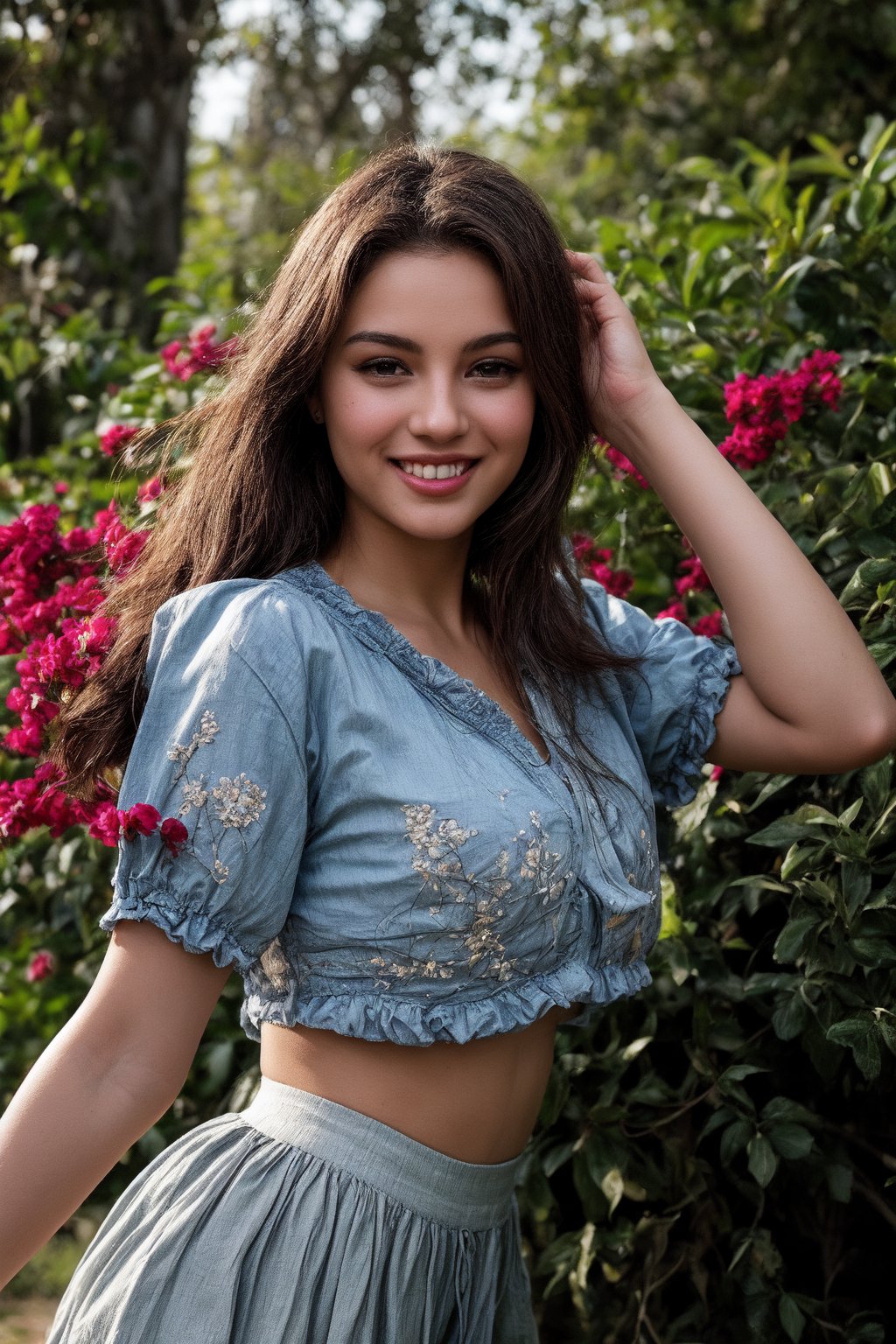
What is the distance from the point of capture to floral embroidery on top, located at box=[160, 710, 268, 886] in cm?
129

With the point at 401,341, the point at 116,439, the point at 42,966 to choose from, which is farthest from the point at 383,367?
the point at 42,966

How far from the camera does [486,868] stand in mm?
1377

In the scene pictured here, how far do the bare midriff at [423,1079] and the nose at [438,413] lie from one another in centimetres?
62

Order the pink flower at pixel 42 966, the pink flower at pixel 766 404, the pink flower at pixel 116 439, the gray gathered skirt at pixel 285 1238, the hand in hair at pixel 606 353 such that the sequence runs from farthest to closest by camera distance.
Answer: the pink flower at pixel 42 966 → the pink flower at pixel 116 439 → the pink flower at pixel 766 404 → the hand in hair at pixel 606 353 → the gray gathered skirt at pixel 285 1238

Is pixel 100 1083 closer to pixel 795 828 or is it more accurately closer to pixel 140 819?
pixel 140 819

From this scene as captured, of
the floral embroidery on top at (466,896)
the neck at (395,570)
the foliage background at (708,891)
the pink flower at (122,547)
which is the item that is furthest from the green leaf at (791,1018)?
the pink flower at (122,547)

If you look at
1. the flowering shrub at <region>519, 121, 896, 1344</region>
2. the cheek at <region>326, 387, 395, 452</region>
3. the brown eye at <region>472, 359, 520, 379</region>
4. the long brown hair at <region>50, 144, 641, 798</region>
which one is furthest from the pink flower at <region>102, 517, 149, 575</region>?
the flowering shrub at <region>519, 121, 896, 1344</region>

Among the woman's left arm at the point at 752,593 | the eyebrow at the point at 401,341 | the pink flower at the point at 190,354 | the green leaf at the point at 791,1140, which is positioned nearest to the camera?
the eyebrow at the point at 401,341

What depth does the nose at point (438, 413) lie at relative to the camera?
1461 millimetres

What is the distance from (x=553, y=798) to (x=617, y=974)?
0.23 meters

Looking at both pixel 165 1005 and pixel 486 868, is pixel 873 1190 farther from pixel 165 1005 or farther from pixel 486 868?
pixel 165 1005

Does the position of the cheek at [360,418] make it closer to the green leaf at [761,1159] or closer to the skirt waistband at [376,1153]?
the skirt waistband at [376,1153]

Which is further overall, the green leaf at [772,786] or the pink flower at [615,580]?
the pink flower at [615,580]

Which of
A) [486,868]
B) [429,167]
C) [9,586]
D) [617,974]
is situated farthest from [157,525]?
[617,974]
